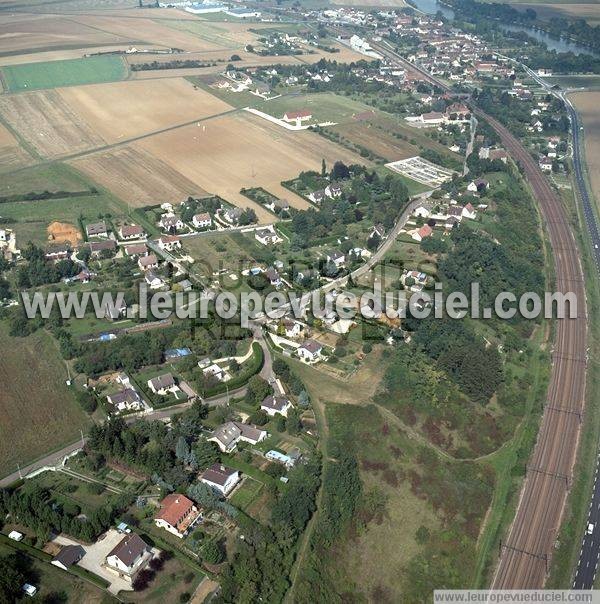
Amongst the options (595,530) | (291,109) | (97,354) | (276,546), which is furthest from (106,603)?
(291,109)

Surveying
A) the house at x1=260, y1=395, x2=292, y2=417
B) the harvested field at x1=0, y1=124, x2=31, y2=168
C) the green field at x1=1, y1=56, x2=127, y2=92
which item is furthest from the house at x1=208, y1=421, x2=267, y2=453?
the green field at x1=1, y1=56, x2=127, y2=92

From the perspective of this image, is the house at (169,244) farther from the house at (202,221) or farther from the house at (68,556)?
the house at (68,556)

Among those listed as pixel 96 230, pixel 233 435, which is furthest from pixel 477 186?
pixel 233 435

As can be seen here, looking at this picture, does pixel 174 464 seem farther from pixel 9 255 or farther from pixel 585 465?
pixel 9 255

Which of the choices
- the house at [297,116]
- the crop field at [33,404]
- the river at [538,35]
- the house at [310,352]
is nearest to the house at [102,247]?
the crop field at [33,404]

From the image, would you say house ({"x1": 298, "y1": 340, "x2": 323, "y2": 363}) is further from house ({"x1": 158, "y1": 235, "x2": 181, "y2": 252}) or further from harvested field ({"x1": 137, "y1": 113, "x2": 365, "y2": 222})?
harvested field ({"x1": 137, "y1": 113, "x2": 365, "y2": 222})

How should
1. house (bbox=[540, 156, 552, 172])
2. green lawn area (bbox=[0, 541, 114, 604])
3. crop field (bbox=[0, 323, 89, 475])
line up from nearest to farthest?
1. green lawn area (bbox=[0, 541, 114, 604])
2. crop field (bbox=[0, 323, 89, 475])
3. house (bbox=[540, 156, 552, 172])
